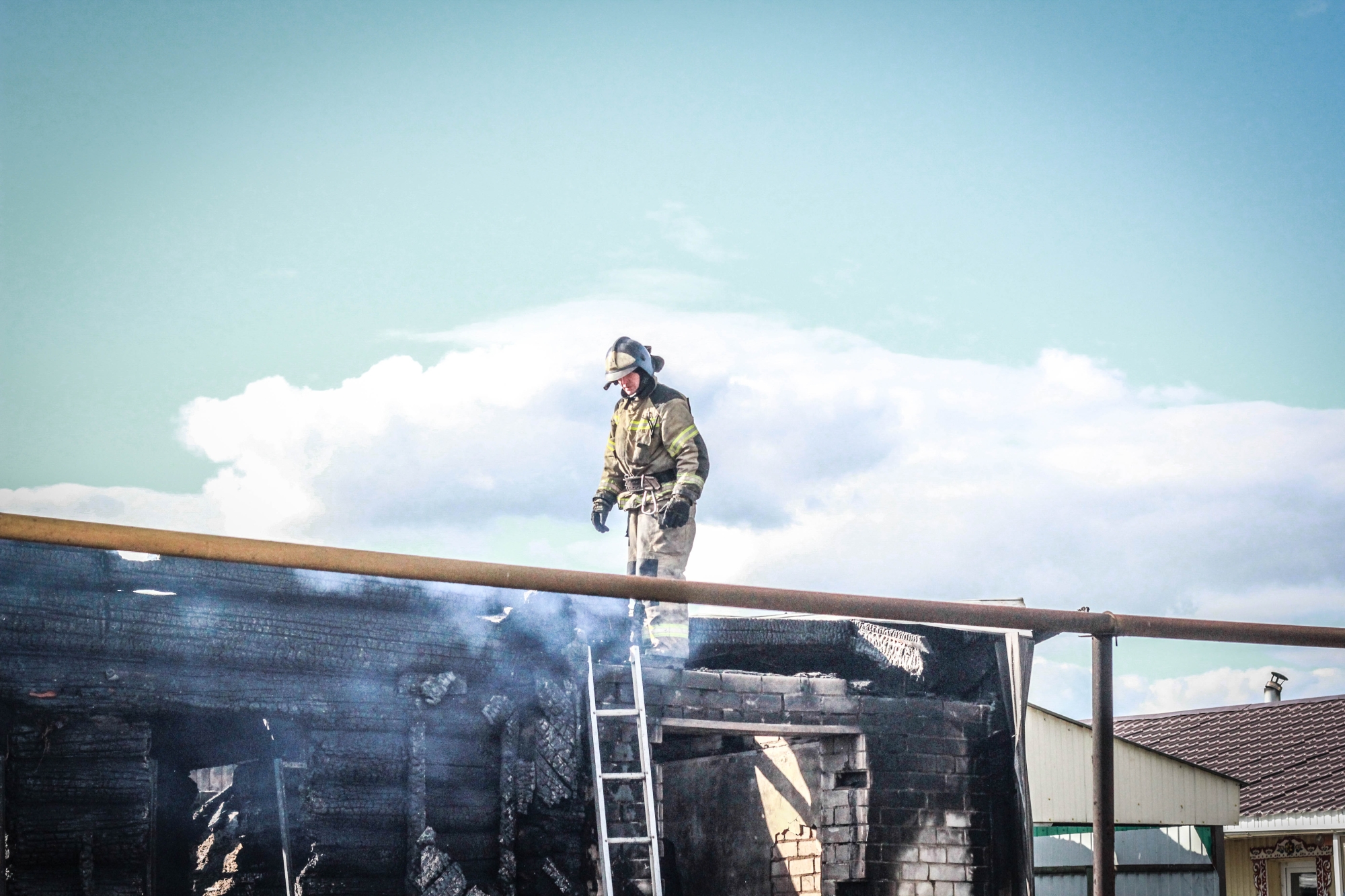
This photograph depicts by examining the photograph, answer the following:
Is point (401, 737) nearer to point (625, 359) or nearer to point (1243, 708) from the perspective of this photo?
point (625, 359)

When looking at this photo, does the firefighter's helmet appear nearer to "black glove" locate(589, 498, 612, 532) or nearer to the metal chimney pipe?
"black glove" locate(589, 498, 612, 532)

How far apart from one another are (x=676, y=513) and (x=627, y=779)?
1668 mm

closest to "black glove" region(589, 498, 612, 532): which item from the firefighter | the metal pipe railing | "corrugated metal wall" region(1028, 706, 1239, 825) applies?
the firefighter

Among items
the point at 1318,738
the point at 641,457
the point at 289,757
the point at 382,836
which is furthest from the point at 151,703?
the point at 1318,738

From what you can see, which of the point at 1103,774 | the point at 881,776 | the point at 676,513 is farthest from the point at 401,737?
the point at 1103,774

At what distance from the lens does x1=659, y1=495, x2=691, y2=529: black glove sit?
7.38 metres

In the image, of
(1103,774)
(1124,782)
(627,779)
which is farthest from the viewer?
(1124,782)

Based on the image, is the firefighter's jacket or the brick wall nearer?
the brick wall

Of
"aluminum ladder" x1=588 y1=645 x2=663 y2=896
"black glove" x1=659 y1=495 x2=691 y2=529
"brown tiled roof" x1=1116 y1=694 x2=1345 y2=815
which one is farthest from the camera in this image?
"brown tiled roof" x1=1116 y1=694 x2=1345 y2=815

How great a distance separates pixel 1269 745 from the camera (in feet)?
63.0

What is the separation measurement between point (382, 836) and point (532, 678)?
994mm

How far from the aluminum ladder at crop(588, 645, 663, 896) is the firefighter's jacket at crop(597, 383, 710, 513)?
146cm

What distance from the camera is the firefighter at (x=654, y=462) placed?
7.50 m

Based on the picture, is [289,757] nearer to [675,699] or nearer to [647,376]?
[675,699]
